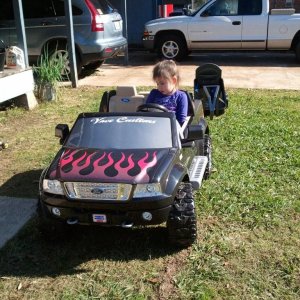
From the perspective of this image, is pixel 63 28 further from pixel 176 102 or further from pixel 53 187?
pixel 53 187

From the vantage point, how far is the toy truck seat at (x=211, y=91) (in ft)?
21.0

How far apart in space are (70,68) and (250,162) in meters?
5.34

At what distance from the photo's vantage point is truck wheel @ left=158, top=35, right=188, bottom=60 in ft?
40.8

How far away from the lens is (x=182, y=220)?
3.41 m

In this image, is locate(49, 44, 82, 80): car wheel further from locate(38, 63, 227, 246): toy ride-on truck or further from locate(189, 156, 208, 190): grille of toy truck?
locate(38, 63, 227, 246): toy ride-on truck

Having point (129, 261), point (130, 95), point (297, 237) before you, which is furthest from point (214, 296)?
point (130, 95)

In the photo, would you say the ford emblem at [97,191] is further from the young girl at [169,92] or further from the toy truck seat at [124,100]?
the toy truck seat at [124,100]

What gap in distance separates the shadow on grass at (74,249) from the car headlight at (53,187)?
1.66 feet

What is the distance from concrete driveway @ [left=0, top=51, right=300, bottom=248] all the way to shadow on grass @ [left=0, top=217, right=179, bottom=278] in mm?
6097

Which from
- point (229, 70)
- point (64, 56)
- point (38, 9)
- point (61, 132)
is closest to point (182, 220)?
point (61, 132)

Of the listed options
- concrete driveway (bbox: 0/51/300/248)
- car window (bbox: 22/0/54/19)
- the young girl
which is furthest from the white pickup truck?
the young girl

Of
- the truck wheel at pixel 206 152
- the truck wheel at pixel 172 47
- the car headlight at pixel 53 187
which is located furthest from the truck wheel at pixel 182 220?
the truck wheel at pixel 172 47

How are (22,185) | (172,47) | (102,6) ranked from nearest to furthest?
1. (22,185)
2. (102,6)
3. (172,47)

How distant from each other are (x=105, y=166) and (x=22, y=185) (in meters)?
1.79
